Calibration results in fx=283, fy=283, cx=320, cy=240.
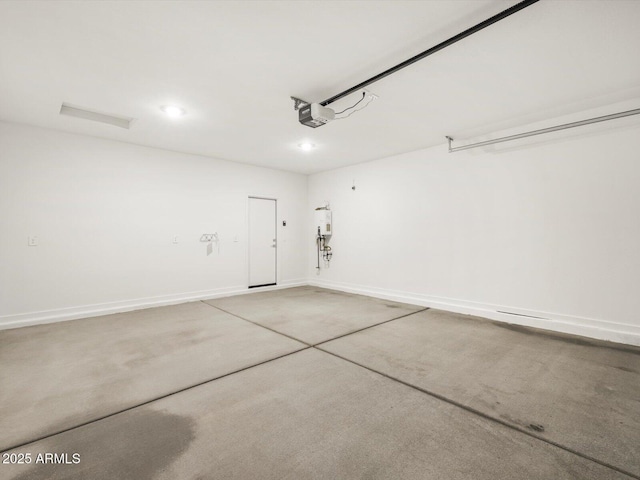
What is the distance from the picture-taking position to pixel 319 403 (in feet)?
6.93

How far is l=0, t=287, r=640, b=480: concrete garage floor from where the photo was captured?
1.56 m

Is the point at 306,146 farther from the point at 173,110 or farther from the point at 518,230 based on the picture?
the point at 518,230

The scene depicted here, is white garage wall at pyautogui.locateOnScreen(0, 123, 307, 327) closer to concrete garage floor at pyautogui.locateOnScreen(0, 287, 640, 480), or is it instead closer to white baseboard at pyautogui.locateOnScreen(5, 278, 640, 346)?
white baseboard at pyautogui.locateOnScreen(5, 278, 640, 346)

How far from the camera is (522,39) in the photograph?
2.29m

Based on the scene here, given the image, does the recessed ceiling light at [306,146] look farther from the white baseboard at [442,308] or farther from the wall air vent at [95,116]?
the white baseboard at [442,308]

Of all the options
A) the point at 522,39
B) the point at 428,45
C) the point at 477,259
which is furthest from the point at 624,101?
the point at 428,45

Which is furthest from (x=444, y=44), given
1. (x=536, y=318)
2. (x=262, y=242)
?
(x=262, y=242)

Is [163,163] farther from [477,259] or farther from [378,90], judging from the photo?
[477,259]

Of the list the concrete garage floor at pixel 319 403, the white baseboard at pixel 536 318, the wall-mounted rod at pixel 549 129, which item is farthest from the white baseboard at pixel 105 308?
the wall-mounted rod at pixel 549 129

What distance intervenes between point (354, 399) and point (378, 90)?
301 cm

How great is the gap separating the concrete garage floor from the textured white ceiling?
284 cm

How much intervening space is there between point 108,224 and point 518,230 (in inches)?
250

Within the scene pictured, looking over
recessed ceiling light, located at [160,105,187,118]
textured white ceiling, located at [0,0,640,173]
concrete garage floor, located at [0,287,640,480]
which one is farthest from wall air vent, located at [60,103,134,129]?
concrete garage floor, located at [0,287,640,480]

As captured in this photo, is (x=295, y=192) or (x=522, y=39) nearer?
(x=522, y=39)
